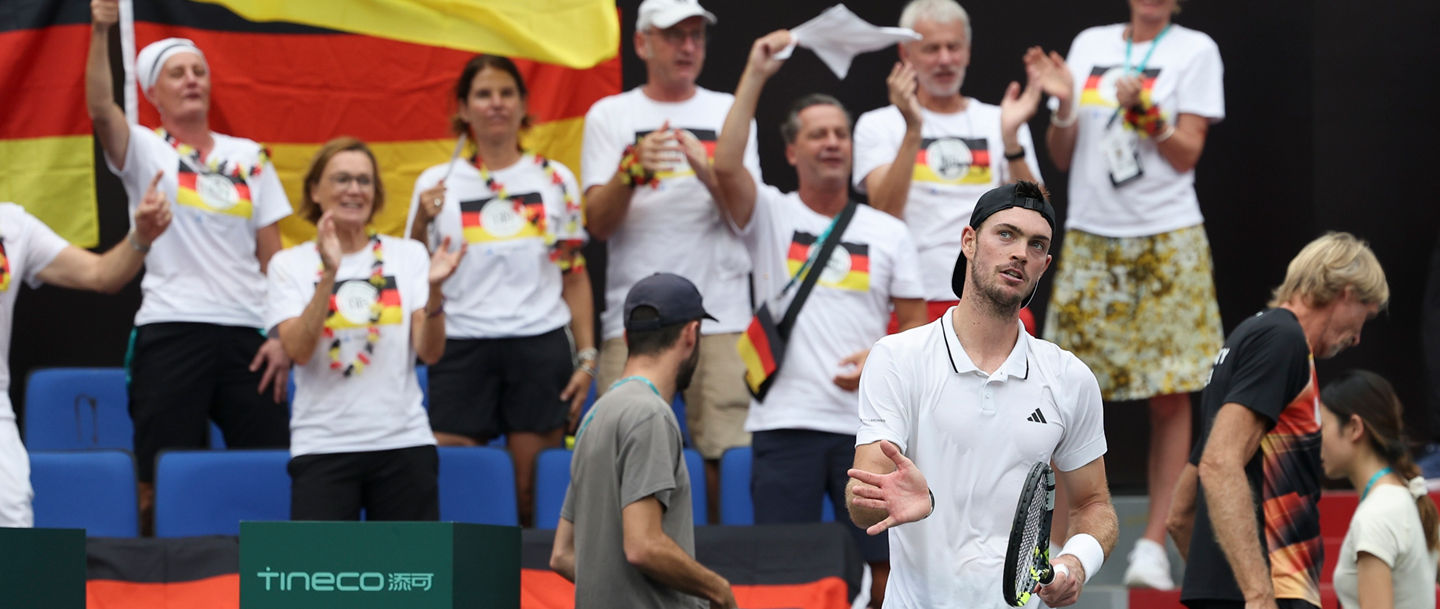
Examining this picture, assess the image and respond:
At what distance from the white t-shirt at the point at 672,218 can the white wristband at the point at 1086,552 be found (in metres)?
3.14

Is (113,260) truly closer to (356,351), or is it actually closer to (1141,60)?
(356,351)

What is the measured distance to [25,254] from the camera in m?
5.56

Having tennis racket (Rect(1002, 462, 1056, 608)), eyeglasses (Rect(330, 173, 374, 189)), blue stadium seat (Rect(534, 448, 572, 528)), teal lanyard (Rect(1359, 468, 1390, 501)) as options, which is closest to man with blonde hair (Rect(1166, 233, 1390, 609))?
teal lanyard (Rect(1359, 468, 1390, 501))

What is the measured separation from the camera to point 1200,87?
6535 millimetres

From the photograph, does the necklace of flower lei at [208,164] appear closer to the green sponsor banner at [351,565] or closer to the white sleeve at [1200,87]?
the green sponsor banner at [351,565]

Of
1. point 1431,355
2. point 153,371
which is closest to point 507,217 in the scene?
point 153,371

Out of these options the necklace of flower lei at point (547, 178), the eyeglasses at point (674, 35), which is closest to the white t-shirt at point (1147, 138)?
the eyeglasses at point (674, 35)

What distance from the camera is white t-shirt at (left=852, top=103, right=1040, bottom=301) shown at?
639 cm

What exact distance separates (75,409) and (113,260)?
172 centimetres

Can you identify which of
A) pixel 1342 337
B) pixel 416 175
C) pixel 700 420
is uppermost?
A: pixel 416 175

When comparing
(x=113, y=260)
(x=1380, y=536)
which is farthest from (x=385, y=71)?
(x=1380, y=536)

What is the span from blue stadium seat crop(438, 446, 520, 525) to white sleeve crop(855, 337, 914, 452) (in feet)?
9.92

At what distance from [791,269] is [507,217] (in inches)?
46.8

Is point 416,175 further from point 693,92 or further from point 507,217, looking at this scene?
point 693,92
